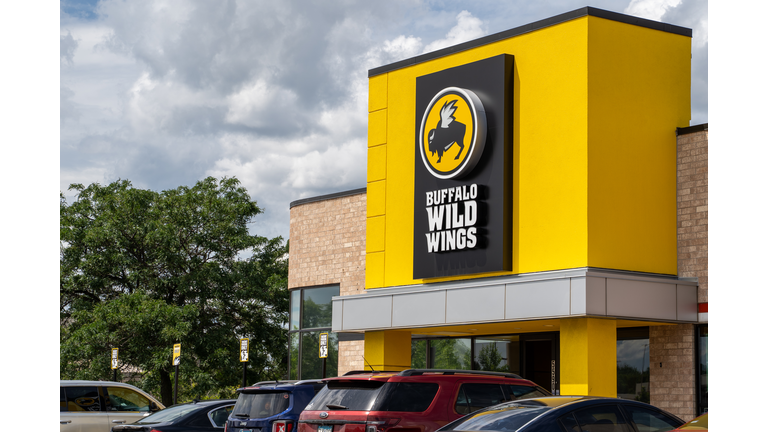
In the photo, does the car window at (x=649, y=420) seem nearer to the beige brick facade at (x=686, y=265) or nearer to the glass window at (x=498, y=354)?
the beige brick facade at (x=686, y=265)

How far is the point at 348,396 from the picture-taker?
10672 mm

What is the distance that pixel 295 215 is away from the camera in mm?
28531

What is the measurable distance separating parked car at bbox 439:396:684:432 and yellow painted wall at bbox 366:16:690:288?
7.78 m

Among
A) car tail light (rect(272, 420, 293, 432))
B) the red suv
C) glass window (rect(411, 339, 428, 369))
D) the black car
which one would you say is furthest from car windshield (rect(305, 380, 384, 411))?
glass window (rect(411, 339, 428, 369))

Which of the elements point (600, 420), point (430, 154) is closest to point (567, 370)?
point (430, 154)

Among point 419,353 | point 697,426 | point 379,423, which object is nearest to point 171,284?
point 419,353

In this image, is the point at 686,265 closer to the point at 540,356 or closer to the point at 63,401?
the point at 540,356

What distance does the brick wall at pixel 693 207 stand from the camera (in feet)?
58.7

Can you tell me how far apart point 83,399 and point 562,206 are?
10.2 meters

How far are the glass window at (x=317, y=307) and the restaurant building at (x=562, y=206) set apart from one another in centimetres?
548

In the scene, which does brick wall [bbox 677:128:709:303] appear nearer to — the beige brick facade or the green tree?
the beige brick facade

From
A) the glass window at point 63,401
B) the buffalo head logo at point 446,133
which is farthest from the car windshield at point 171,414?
the buffalo head logo at point 446,133

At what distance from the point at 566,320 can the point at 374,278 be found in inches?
227

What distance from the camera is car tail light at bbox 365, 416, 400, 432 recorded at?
10023mm
